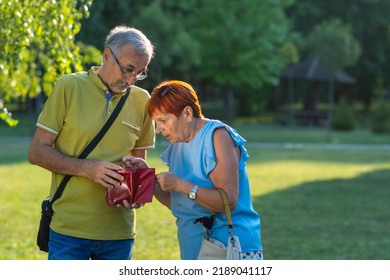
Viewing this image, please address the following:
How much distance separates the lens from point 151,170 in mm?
3883

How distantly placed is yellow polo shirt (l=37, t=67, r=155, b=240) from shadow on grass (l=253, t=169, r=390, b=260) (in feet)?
16.8

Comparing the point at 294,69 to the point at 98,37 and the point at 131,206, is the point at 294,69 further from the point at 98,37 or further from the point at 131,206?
the point at 131,206

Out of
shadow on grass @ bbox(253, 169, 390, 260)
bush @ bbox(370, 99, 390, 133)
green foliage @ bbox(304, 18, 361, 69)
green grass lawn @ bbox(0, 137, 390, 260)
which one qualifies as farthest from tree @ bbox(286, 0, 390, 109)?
shadow on grass @ bbox(253, 169, 390, 260)

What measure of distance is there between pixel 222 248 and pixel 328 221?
8.54 meters

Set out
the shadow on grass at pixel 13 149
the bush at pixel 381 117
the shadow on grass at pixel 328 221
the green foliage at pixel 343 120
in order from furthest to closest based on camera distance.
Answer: the green foliage at pixel 343 120
the bush at pixel 381 117
the shadow on grass at pixel 13 149
the shadow on grass at pixel 328 221

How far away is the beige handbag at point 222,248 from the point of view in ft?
12.1

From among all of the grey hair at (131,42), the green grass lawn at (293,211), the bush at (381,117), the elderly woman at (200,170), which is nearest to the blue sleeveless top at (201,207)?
the elderly woman at (200,170)

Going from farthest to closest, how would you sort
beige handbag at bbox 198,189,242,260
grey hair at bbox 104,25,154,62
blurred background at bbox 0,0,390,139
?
1. blurred background at bbox 0,0,390,139
2. grey hair at bbox 104,25,154,62
3. beige handbag at bbox 198,189,242,260

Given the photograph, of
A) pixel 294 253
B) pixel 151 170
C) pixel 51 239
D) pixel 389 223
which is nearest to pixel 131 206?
pixel 151 170

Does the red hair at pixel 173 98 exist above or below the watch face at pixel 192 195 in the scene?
Answer: above

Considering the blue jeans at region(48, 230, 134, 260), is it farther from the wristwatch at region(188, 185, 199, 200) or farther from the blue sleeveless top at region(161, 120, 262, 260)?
the wristwatch at region(188, 185, 199, 200)

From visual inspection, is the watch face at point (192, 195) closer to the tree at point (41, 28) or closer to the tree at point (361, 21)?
the tree at point (41, 28)

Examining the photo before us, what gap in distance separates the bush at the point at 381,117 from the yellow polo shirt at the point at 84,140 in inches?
1345

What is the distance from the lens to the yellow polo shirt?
160 inches
